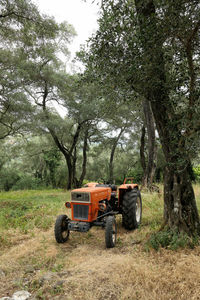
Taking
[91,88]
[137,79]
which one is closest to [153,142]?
[91,88]

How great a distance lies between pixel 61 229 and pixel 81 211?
57 cm

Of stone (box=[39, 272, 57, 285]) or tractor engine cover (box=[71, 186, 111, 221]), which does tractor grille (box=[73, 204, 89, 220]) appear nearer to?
tractor engine cover (box=[71, 186, 111, 221])

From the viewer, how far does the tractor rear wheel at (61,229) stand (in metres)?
4.51

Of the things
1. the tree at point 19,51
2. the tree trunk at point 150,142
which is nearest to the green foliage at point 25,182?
the tree at point 19,51

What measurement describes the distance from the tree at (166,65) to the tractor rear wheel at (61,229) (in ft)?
7.25

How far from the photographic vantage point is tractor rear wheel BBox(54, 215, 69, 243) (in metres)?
4.51

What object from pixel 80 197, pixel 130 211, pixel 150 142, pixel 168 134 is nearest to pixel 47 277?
pixel 80 197

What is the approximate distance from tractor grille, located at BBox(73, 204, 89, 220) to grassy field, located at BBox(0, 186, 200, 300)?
0.58 metres

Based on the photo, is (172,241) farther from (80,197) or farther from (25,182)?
(25,182)

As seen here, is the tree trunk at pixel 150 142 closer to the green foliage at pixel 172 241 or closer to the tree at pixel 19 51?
the tree at pixel 19 51

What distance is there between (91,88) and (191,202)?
10220mm

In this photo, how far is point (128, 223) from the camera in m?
5.12

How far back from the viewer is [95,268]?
3334mm

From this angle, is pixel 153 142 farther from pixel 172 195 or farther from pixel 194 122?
pixel 194 122
